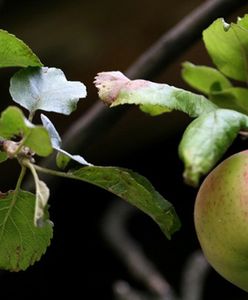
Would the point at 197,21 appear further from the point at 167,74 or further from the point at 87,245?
the point at 87,245

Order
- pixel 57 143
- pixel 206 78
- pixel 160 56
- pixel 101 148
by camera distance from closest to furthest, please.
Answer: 1. pixel 57 143
2. pixel 206 78
3. pixel 160 56
4. pixel 101 148

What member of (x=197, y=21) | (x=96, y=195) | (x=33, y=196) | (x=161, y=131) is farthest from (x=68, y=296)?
(x=33, y=196)

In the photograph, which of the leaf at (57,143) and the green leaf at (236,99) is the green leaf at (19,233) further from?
the green leaf at (236,99)

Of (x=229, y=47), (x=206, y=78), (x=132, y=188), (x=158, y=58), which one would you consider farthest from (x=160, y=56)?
(x=132, y=188)

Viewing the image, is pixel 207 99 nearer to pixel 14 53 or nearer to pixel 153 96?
pixel 153 96

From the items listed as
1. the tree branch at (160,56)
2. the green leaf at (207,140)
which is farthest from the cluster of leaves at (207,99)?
the tree branch at (160,56)
